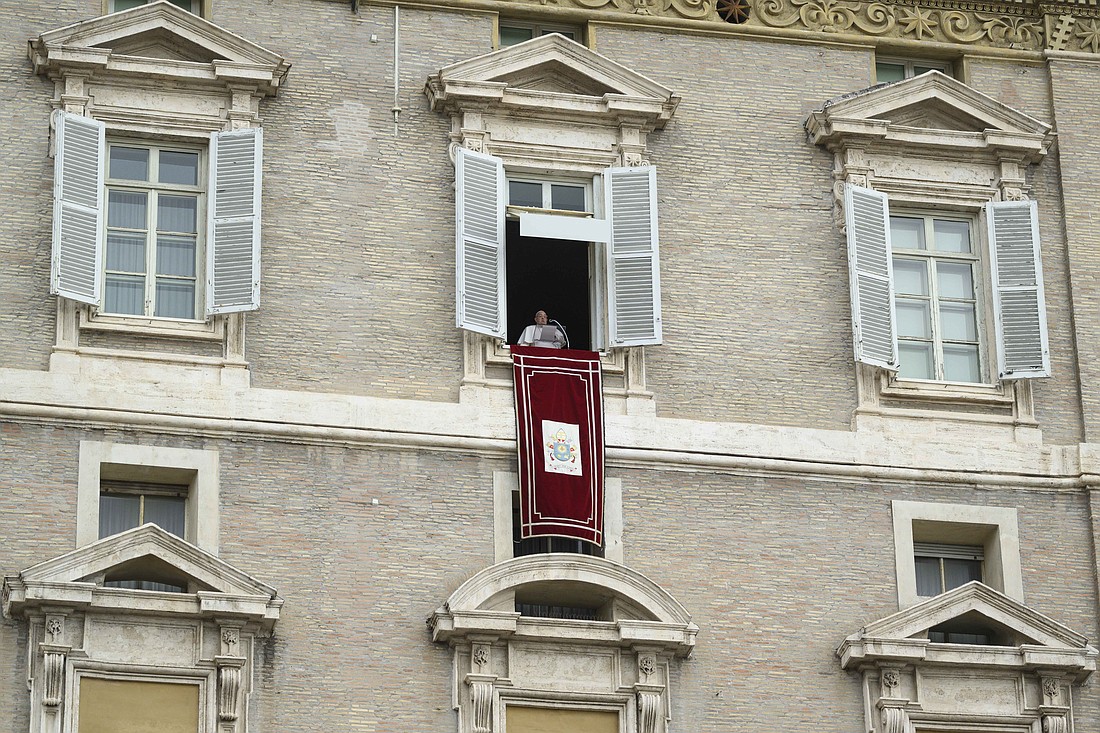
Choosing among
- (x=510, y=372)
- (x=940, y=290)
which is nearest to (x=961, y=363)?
(x=940, y=290)

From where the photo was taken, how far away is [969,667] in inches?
1233

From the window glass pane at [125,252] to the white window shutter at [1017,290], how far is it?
10207mm

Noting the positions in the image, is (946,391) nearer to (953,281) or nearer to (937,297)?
(937,297)

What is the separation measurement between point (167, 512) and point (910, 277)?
9513 mm

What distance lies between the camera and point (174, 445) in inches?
1208

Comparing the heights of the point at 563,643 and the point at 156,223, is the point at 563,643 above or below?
below

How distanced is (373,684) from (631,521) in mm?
3607

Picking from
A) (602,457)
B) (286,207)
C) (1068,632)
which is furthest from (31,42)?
(1068,632)

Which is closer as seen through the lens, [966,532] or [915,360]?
[966,532]

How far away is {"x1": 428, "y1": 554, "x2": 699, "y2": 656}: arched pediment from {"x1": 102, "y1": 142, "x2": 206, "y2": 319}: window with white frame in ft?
15.2

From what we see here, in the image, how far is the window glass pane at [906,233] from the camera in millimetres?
33938

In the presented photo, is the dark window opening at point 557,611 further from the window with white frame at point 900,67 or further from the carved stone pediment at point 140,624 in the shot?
the window with white frame at point 900,67

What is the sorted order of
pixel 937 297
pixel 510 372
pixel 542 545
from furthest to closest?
1. pixel 937 297
2. pixel 510 372
3. pixel 542 545

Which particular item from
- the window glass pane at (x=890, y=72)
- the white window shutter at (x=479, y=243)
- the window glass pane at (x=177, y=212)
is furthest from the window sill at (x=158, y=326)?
the window glass pane at (x=890, y=72)
